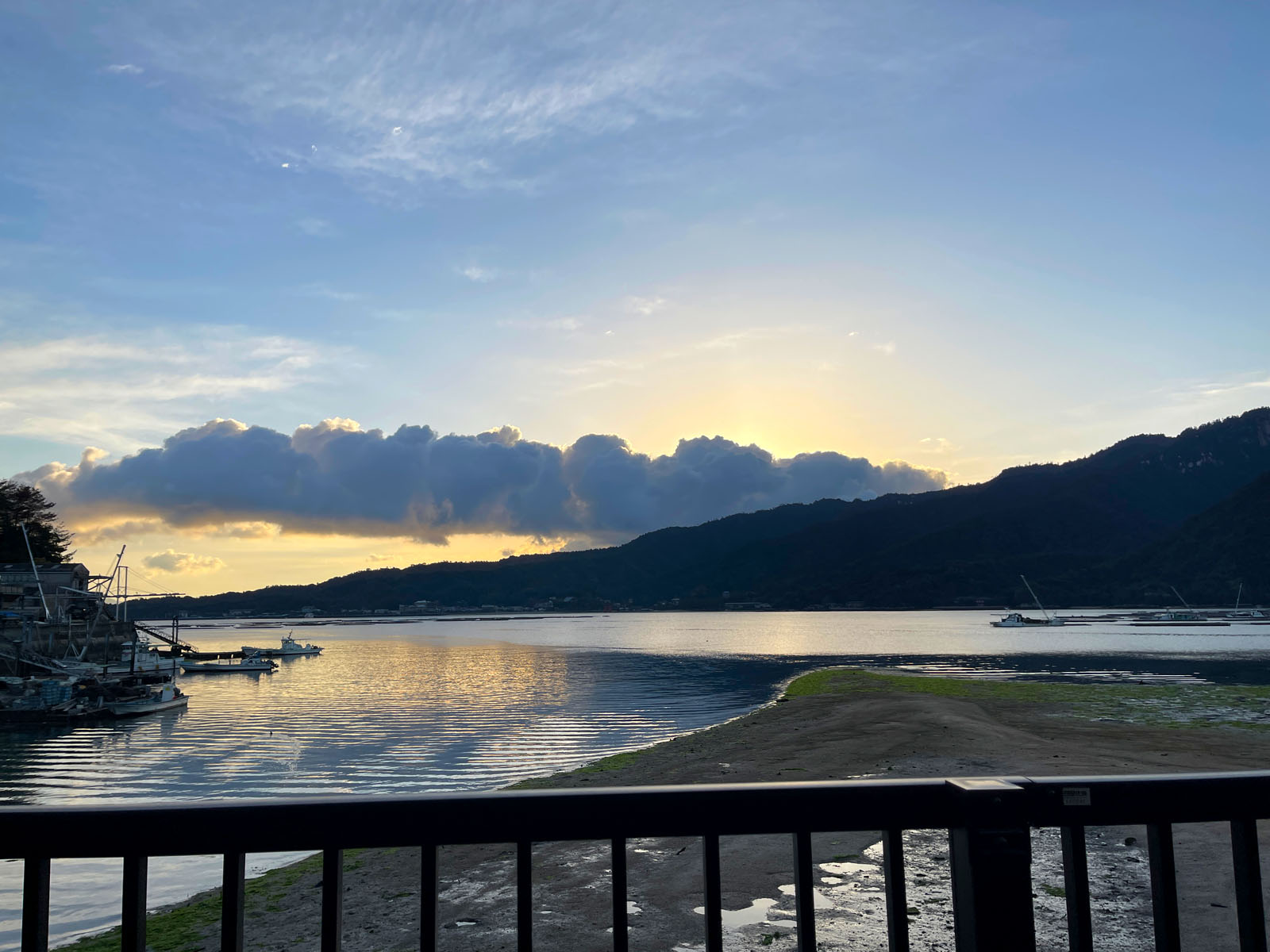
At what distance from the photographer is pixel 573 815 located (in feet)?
9.22

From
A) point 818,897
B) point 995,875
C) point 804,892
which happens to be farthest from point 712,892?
point 818,897

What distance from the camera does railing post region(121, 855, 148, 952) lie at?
2777 mm

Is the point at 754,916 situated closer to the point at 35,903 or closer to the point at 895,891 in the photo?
the point at 895,891

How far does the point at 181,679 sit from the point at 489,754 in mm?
64390

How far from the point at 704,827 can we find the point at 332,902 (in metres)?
1.26

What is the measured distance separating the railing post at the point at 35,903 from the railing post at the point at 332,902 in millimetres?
860

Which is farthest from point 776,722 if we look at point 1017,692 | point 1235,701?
point 1235,701

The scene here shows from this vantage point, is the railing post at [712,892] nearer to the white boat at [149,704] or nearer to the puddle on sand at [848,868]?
the puddle on sand at [848,868]

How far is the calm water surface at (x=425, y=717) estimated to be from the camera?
91.1 ft

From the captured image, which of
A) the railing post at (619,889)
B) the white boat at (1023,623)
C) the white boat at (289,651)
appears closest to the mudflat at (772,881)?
the railing post at (619,889)

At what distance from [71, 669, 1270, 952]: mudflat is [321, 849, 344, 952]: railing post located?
22.7ft

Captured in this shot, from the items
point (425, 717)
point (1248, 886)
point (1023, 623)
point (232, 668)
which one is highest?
point (1248, 886)

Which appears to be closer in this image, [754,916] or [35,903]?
[35,903]

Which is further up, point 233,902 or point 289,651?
point 233,902
